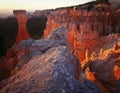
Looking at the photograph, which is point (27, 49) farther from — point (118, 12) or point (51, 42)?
point (118, 12)

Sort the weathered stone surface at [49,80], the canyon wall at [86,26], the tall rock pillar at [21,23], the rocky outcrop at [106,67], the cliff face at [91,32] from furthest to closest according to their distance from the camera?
the canyon wall at [86,26] → the cliff face at [91,32] → the tall rock pillar at [21,23] → the rocky outcrop at [106,67] → the weathered stone surface at [49,80]

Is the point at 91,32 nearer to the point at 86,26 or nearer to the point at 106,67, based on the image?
the point at 86,26

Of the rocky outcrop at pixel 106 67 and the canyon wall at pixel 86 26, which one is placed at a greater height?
the rocky outcrop at pixel 106 67

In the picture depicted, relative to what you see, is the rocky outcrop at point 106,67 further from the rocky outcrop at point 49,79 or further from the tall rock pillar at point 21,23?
the rocky outcrop at point 49,79

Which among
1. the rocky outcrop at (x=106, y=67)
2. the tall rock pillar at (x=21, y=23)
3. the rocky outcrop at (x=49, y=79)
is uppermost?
the rocky outcrop at (x=49, y=79)

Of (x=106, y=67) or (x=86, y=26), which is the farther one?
(x=86, y=26)

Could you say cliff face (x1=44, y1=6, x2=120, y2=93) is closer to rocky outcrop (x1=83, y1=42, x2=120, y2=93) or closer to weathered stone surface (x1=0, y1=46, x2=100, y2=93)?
rocky outcrop (x1=83, y1=42, x2=120, y2=93)

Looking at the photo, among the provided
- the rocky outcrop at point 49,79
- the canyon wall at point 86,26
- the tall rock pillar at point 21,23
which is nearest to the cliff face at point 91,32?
the canyon wall at point 86,26

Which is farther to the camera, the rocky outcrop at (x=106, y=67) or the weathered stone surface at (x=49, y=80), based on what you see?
the rocky outcrop at (x=106, y=67)

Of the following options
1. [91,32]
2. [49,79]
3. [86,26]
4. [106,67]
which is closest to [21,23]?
[106,67]

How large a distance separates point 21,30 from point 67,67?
36.9 feet

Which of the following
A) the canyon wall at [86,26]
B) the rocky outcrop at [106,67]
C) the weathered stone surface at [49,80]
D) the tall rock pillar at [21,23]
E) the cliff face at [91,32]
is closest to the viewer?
the weathered stone surface at [49,80]

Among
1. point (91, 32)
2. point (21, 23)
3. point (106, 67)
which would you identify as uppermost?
point (21, 23)

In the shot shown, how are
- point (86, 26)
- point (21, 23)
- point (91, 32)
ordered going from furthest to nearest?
1. point (86, 26)
2. point (91, 32)
3. point (21, 23)
